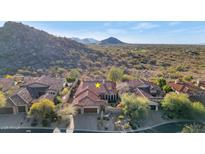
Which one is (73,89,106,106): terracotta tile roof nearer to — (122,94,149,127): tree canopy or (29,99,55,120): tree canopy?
(122,94,149,127): tree canopy

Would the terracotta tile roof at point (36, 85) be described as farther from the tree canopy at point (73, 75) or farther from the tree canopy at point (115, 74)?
the tree canopy at point (115, 74)

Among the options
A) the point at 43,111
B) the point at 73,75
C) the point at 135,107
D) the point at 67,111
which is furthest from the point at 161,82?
the point at 43,111

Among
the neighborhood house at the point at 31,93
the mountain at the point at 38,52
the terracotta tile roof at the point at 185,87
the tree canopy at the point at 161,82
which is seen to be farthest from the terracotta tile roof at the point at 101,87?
the terracotta tile roof at the point at 185,87

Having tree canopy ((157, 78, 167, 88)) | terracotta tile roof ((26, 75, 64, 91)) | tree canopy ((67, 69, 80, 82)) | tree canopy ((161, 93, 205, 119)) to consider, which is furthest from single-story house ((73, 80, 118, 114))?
tree canopy ((161, 93, 205, 119))

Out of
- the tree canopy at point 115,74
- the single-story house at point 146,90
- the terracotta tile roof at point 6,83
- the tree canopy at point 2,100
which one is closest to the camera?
the tree canopy at point 2,100
